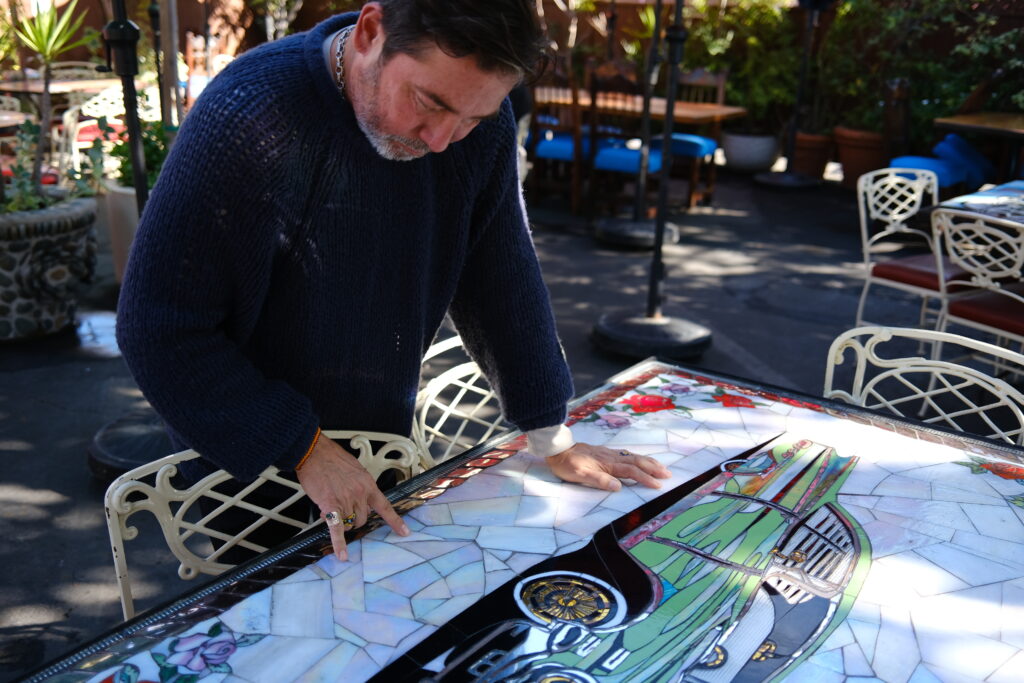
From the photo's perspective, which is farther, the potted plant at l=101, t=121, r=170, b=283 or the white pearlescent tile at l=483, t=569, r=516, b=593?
the potted plant at l=101, t=121, r=170, b=283

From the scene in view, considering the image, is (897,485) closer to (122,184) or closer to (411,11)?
(411,11)

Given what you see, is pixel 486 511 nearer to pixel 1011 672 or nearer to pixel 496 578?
pixel 496 578

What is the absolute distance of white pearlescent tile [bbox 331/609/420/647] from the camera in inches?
41.5

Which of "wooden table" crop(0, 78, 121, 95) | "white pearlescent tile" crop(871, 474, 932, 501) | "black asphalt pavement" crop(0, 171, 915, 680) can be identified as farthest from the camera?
"wooden table" crop(0, 78, 121, 95)

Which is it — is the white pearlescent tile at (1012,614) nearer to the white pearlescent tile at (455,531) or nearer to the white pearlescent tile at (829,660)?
the white pearlescent tile at (829,660)

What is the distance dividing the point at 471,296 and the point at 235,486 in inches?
20.6

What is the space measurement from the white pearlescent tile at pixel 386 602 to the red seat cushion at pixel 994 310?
107 inches

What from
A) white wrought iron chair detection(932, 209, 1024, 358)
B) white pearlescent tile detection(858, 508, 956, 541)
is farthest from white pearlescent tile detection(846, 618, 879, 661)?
white wrought iron chair detection(932, 209, 1024, 358)

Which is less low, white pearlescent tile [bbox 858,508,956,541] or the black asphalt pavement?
white pearlescent tile [bbox 858,508,956,541]

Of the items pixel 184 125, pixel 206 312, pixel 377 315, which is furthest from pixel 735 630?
pixel 184 125

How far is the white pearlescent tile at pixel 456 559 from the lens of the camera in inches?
47.0

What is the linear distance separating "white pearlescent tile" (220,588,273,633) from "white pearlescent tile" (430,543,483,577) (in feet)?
0.73

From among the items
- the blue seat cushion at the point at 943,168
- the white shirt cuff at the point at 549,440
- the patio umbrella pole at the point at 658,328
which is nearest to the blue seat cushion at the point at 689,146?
the blue seat cushion at the point at 943,168

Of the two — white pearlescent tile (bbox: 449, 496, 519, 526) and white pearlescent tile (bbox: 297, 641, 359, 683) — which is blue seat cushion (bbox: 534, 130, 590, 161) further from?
white pearlescent tile (bbox: 297, 641, 359, 683)
